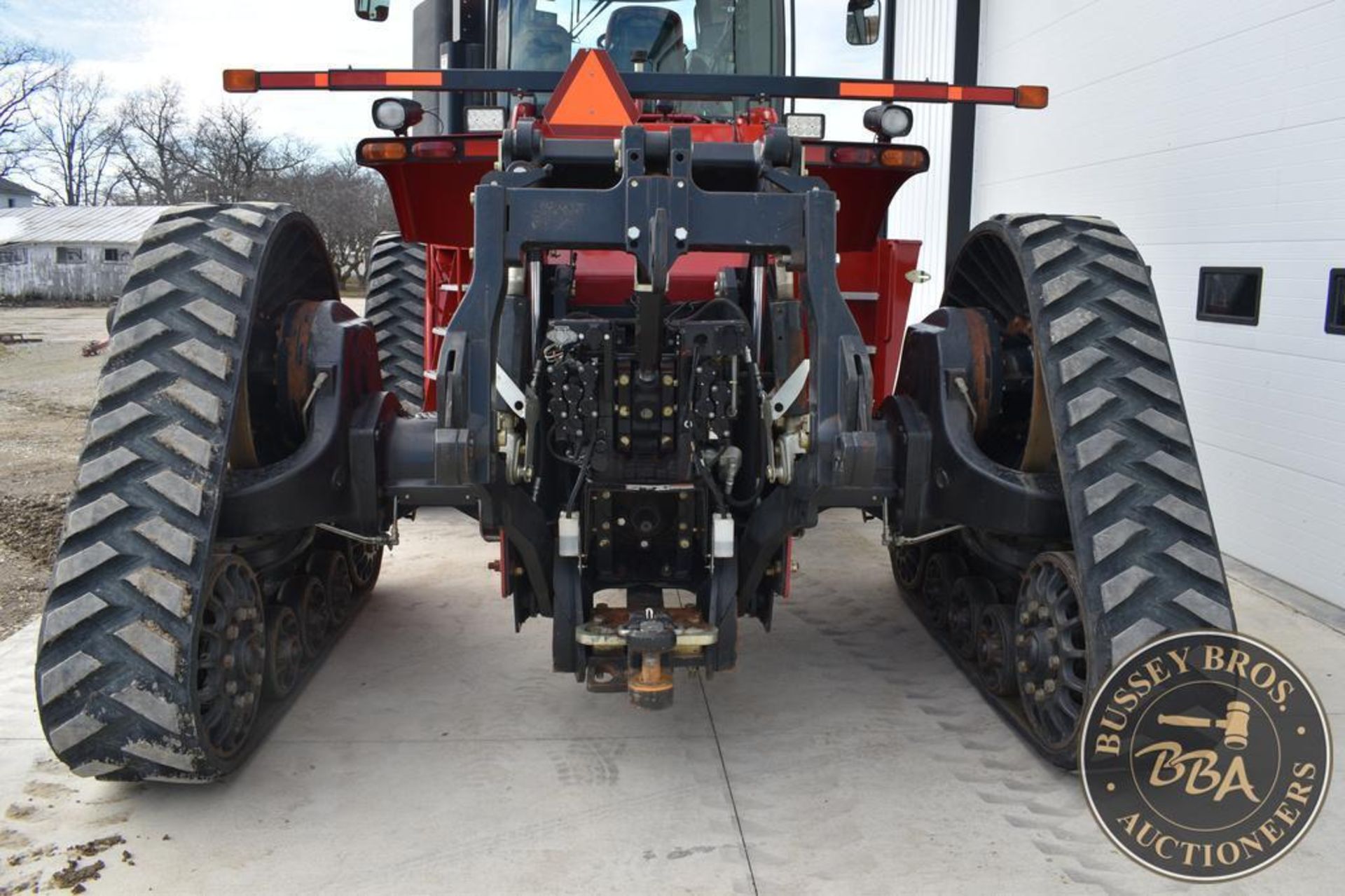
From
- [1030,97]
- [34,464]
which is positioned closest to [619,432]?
[1030,97]

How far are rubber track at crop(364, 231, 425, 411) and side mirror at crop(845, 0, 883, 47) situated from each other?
309 centimetres

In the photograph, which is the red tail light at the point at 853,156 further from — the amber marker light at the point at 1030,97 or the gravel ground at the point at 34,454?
the gravel ground at the point at 34,454

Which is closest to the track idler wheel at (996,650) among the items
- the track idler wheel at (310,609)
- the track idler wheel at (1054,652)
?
the track idler wheel at (1054,652)

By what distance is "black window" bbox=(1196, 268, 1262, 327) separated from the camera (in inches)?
234

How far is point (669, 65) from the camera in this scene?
221 inches

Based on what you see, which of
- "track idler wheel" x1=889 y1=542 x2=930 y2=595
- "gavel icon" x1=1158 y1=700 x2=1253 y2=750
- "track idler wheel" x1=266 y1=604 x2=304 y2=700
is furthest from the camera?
"track idler wheel" x1=889 y1=542 x2=930 y2=595

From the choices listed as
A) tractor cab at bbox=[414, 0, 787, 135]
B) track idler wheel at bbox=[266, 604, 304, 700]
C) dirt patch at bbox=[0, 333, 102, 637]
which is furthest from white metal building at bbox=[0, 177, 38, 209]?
track idler wheel at bbox=[266, 604, 304, 700]

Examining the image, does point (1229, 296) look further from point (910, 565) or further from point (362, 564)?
point (362, 564)

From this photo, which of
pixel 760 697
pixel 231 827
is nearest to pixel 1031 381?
pixel 760 697

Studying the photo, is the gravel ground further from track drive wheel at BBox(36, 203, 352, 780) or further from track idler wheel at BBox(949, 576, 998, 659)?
track idler wheel at BBox(949, 576, 998, 659)

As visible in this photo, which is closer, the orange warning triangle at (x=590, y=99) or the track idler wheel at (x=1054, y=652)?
the track idler wheel at (x=1054, y=652)

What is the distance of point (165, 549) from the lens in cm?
311

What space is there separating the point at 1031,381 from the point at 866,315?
5.21 feet

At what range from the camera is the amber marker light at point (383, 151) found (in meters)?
4.43
